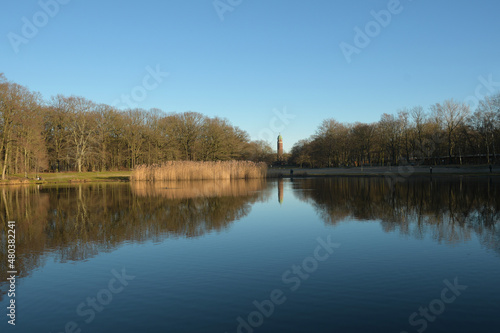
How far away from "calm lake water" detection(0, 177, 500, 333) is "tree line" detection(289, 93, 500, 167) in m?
53.1

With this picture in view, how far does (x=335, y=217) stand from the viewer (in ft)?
44.0

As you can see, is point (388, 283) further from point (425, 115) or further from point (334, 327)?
point (425, 115)

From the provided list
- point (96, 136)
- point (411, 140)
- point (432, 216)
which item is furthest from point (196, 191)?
point (411, 140)

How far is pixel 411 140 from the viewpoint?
6588cm

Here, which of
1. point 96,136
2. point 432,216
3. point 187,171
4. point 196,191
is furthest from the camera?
point 96,136

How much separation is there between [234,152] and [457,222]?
5264cm

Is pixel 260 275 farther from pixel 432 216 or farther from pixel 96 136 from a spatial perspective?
pixel 96 136

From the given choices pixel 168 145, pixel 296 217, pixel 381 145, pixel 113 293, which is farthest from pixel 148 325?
pixel 381 145

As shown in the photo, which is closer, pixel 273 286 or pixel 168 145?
pixel 273 286

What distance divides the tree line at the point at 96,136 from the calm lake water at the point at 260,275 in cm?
3325

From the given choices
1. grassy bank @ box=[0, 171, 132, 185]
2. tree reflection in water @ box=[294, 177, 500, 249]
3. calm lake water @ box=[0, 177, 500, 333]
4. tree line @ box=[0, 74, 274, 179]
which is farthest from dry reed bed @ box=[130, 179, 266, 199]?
tree line @ box=[0, 74, 274, 179]

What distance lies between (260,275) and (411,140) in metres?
65.8

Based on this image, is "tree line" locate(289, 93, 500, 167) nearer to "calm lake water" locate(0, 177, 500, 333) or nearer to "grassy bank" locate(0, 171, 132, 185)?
"grassy bank" locate(0, 171, 132, 185)

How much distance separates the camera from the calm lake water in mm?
5016
